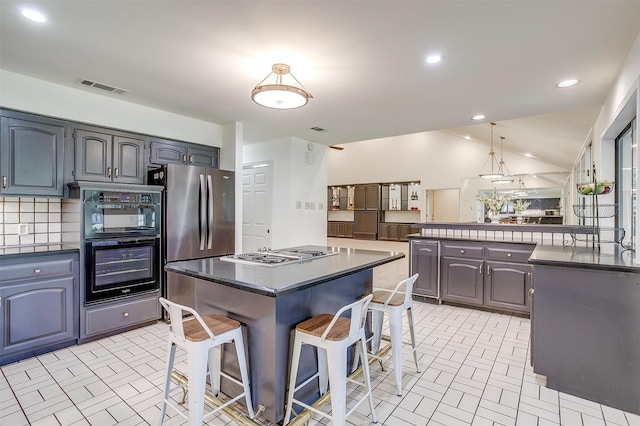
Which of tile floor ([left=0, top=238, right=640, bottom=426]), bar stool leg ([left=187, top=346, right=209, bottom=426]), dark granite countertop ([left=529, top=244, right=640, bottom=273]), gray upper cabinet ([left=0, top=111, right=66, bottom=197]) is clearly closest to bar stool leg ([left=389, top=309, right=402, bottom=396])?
tile floor ([left=0, top=238, right=640, bottom=426])

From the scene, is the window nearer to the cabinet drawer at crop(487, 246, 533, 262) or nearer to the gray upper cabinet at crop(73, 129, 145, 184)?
the cabinet drawer at crop(487, 246, 533, 262)

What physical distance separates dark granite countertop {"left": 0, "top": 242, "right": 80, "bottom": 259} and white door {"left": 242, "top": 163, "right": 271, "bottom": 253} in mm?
2802

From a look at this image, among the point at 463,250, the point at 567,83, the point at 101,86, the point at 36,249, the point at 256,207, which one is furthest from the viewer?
the point at 256,207

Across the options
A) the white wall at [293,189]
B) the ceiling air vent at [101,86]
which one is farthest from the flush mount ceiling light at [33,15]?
the white wall at [293,189]

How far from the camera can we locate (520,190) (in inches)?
385

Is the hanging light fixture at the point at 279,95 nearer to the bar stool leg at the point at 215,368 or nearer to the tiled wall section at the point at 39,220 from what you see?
the bar stool leg at the point at 215,368

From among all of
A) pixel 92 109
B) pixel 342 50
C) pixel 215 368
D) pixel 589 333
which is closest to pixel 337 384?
pixel 215 368

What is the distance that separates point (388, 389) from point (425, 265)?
2.40 metres

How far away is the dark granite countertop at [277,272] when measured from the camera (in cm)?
161

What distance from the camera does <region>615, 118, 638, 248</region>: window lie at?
292 cm

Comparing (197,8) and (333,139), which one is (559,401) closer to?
(197,8)

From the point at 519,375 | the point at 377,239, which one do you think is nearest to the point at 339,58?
the point at 519,375

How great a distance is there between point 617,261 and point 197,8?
3.20 metres

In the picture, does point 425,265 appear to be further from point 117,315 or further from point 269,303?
point 117,315
